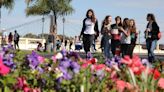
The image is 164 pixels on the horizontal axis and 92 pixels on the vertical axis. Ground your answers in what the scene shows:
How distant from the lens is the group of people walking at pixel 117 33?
18.1 metres

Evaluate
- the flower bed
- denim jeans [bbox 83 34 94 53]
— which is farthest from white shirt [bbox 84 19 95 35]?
the flower bed

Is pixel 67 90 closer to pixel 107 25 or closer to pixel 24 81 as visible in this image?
pixel 24 81

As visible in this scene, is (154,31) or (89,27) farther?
(154,31)

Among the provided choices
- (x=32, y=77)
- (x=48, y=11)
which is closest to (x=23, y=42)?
(x=48, y=11)

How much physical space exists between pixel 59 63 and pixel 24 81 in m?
0.34

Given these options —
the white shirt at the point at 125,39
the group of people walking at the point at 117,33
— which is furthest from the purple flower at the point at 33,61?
the white shirt at the point at 125,39

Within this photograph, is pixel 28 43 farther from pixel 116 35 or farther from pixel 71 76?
pixel 71 76

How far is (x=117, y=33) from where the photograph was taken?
18500mm

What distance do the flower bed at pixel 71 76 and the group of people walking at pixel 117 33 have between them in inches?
497

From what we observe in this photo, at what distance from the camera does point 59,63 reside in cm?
498

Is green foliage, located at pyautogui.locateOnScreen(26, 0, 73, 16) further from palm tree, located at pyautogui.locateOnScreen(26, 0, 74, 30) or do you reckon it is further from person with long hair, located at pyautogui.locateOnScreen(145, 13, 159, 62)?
person with long hair, located at pyautogui.locateOnScreen(145, 13, 159, 62)

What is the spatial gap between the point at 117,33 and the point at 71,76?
13.9m

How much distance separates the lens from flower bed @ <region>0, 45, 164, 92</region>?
157 inches

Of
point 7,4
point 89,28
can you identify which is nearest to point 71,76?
point 89,28
